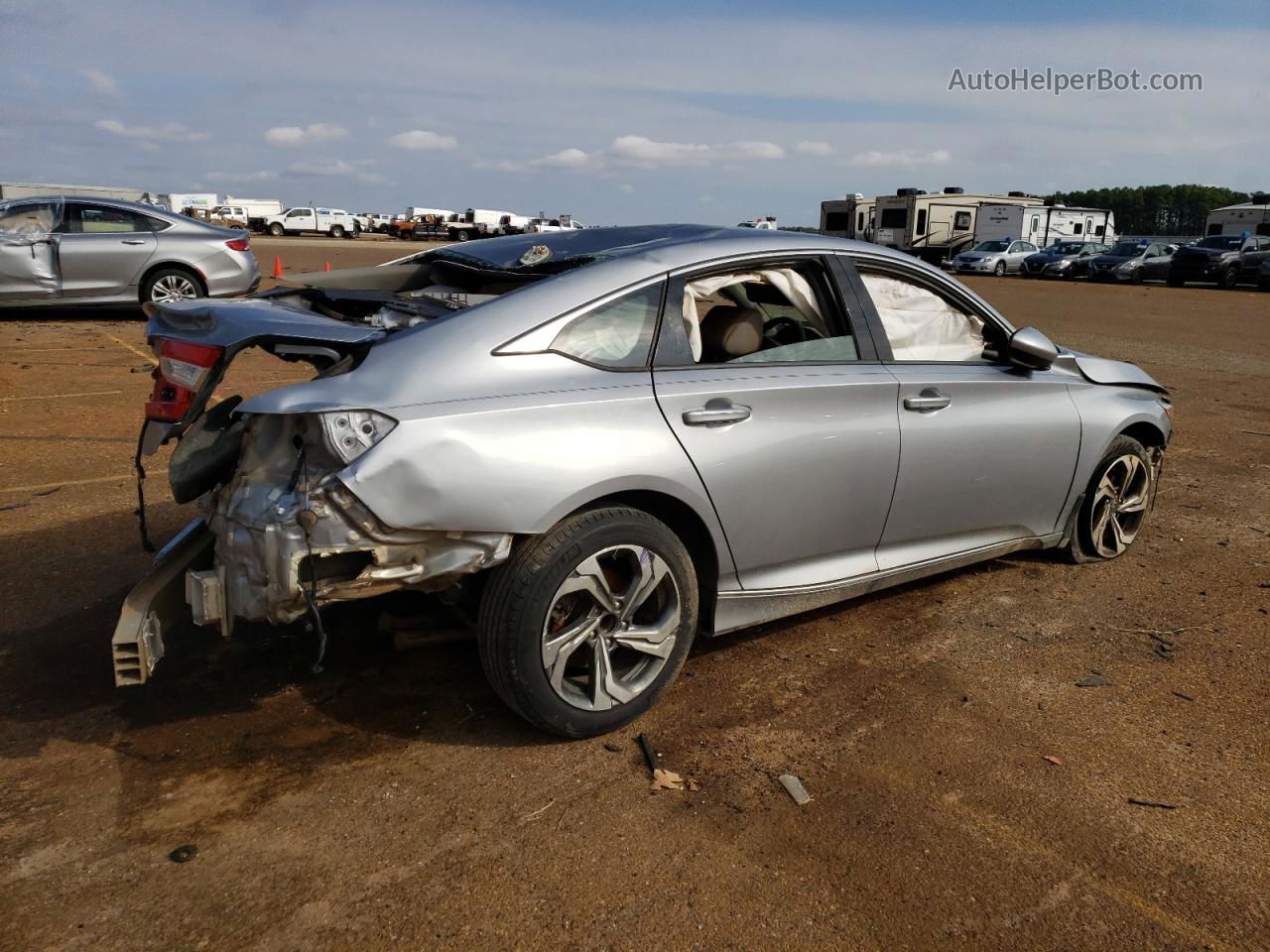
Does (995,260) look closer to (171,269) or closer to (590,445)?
(171,269)

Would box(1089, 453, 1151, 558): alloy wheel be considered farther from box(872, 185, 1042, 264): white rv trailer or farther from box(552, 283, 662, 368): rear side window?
box(872, 185, 1042, 264): white rv trailer

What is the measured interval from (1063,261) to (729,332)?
34557mm

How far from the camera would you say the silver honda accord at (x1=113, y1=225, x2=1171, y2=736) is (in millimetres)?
2961

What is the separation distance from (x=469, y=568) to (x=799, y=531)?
129cm

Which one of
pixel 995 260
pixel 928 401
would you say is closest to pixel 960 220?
pixel 995 260

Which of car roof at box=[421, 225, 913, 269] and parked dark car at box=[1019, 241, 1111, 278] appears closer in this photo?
car roof at box=[421, 225, 913, 269]

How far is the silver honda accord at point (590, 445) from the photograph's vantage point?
2.96 meters

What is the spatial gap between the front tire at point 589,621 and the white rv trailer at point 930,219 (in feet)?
119

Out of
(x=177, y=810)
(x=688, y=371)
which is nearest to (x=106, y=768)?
(x=177, y=810)

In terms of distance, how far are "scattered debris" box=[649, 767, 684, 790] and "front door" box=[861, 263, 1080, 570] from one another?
1340 millimetres

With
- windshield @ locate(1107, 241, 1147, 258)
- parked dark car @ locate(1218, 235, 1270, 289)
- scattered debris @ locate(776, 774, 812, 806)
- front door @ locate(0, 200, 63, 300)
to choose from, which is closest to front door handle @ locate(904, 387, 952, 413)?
scattered debris @ locate(776, 774, 812, 806)

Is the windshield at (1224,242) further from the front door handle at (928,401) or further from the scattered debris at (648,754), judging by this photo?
the scattered debris at (648,754)

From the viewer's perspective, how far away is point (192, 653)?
392 centimetres

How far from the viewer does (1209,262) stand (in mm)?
29359
